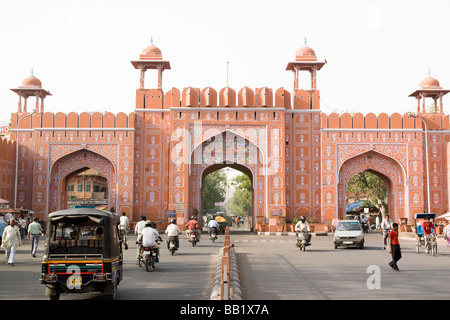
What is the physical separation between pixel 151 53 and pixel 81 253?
2720cm

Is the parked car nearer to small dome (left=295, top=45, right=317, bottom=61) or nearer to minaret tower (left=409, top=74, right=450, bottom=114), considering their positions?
small dome (left=295, top=45, right=317, bottom=61)

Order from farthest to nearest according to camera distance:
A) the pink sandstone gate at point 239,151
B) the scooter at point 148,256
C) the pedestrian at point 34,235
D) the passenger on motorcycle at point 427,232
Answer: the pink sandstone gate at point 239,151 → the passenger on motorcycle at point 427,232 → the pedestrian at point 34,235 → the scooter at point 148,256

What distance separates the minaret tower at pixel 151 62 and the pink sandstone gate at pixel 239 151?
44.2 inches

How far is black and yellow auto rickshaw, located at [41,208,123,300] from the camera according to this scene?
27.0 feet

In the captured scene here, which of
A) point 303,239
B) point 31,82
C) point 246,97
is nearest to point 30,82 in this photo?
point 31,82

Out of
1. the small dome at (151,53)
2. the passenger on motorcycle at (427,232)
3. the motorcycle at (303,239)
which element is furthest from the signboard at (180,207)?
the passenger on motorcycle at (427,232)

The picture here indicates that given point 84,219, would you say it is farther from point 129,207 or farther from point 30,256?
point 129,207

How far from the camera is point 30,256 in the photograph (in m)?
16.7

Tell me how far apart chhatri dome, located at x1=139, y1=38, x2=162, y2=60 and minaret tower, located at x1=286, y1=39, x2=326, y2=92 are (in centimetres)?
838

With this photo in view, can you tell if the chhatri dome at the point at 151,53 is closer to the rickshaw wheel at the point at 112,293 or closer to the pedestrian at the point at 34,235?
the pedestrian at the point at 34,235

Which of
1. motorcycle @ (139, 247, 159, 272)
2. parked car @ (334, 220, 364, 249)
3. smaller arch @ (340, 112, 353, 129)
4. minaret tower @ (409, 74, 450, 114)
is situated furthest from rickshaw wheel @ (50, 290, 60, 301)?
minaret tower @ (409, 74, 450, 114)

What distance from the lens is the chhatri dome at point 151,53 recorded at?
34500 mm

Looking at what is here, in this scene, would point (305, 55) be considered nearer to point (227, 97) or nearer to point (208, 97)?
point (227, 97)
